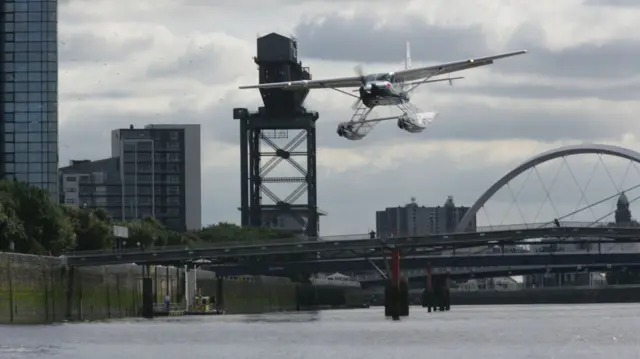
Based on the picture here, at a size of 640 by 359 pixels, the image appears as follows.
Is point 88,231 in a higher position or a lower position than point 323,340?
higher

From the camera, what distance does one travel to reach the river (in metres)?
91.6

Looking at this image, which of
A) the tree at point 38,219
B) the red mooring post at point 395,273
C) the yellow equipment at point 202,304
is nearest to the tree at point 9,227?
the tree at point 38,219

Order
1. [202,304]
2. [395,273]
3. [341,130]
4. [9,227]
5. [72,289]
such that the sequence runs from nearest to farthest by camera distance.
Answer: [72,289]
[341,130]
[9,227]
[395,273]
[202,304]

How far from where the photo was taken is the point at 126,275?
164m

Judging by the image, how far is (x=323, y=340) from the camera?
353 feet

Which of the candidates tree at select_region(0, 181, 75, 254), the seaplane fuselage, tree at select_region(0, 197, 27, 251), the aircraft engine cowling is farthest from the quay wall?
the seaplane fuselage

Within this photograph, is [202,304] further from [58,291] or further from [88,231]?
[58,291]

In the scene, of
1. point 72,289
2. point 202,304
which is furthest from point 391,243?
point 72,289

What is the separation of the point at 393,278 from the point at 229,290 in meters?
46.8

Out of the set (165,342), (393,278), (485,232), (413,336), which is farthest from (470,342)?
(485,232)

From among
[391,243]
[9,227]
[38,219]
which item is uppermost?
[38,219]

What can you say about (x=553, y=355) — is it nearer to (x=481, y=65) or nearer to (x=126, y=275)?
(x=481, y=65)

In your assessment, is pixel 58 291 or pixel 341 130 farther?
pixel 341 130

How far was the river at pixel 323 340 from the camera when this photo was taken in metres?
91.6
